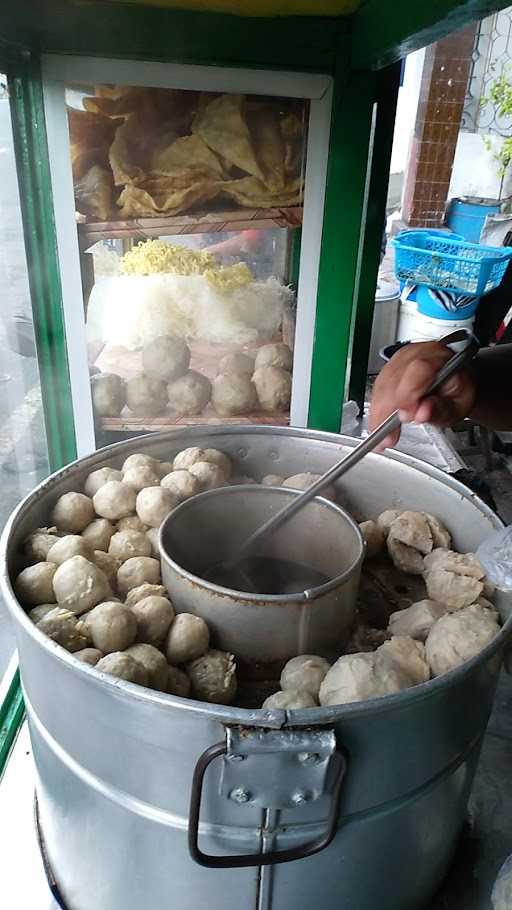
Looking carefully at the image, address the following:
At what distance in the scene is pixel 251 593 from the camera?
1.33m

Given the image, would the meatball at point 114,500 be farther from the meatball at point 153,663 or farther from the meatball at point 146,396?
the meatball at point 146,396

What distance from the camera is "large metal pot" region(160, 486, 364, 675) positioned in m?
1.23

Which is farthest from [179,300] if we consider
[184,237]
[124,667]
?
[124,667]

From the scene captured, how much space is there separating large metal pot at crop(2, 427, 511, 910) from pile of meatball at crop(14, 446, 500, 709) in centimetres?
9

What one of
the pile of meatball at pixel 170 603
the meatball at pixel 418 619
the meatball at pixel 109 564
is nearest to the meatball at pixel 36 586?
the pile of meatball at pixel 170 603

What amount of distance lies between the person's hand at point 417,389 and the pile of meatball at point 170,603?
0.27m

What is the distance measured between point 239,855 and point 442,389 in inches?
41.9

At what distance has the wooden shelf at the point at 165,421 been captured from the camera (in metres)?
2.10

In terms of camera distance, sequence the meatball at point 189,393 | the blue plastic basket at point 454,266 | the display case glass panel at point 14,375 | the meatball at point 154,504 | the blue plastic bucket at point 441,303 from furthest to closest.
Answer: the blue plastic bucket at point 441,303 < the blue plastic basket at point 454,266 < the meatball at point 189,393 < the display case glass panel at point 14,375 < the meatball at point 154,504

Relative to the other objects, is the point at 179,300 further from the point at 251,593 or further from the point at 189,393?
the point at 251,593

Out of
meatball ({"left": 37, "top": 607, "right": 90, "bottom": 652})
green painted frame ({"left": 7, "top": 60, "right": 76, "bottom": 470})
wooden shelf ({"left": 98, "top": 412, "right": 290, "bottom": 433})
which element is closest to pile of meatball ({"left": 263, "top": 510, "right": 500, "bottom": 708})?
meatball ({"left": 37, "top": 607, "right": 90, "bottom": 652})

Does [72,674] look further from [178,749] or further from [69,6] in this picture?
[69,6]

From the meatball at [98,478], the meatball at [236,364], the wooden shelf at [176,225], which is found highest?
the wooden shelf at [176,225]

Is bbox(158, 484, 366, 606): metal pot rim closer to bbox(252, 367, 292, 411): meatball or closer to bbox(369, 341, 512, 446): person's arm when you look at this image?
bbox(369, 341, 512, 446): person's arm
